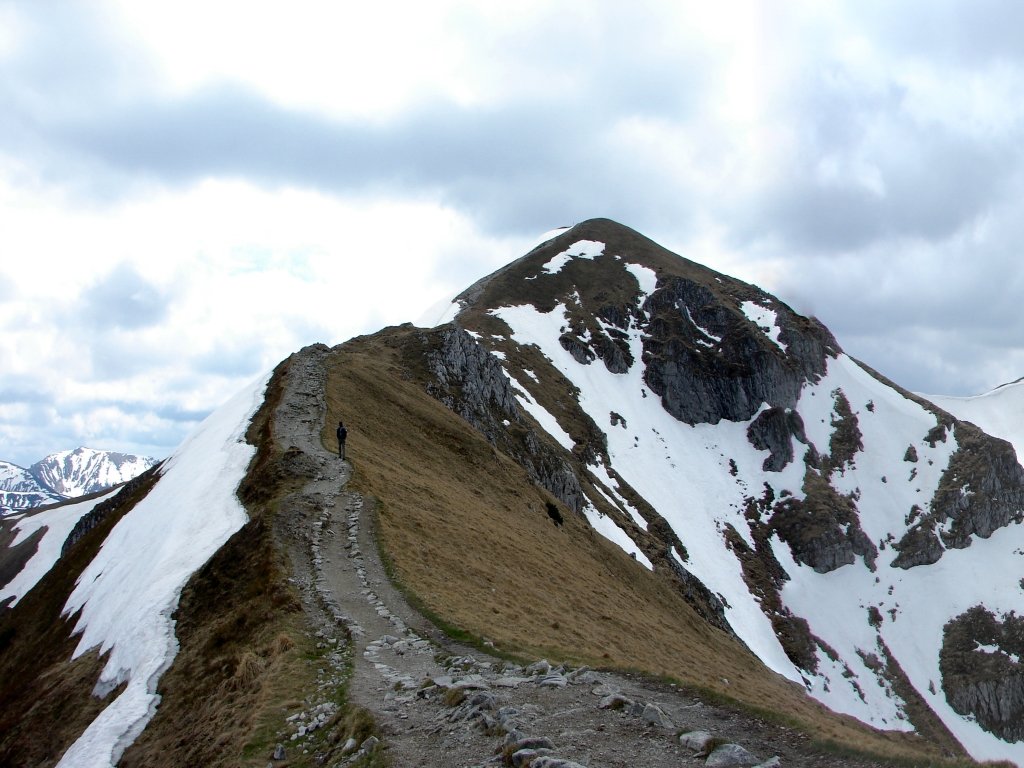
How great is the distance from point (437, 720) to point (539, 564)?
902 inches

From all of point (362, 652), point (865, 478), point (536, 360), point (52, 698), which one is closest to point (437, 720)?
point (362, 652)

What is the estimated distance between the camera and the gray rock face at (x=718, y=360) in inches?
4980

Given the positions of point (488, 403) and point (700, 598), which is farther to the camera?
point (488, 403)

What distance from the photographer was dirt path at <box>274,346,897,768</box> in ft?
34.3

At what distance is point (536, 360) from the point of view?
A: 107875 millimetres

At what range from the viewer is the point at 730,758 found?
32.7 ft

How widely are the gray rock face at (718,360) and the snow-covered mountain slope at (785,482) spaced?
1.29 feet

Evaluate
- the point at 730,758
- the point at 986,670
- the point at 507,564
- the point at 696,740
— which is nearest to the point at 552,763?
the point at 696,740

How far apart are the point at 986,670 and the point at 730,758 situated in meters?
101

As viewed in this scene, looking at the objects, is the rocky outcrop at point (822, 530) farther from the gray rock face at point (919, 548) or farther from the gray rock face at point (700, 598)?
the gray rock face at point (700, 598)

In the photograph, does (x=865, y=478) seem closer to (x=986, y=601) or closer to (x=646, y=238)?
(x=986, y=601)

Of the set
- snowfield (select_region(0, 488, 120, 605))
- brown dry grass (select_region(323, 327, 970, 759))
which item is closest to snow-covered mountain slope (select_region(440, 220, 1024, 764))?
brown dry grass (select_region(323, 327, 970, 759))

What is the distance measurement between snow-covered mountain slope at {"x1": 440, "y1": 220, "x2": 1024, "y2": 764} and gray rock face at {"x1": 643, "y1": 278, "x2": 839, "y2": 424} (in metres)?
0.39

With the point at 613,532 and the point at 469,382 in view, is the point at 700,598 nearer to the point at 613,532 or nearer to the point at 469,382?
the point at 613,532
